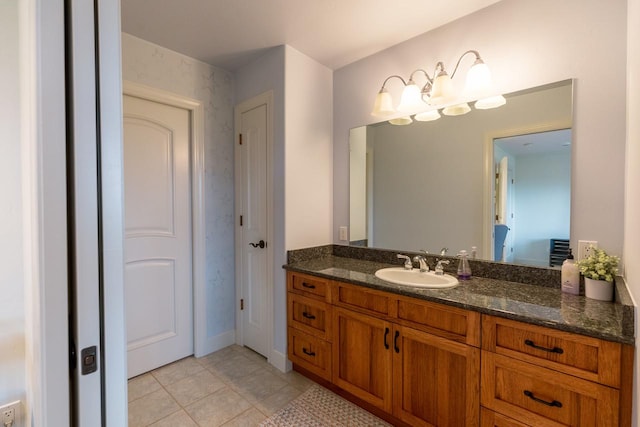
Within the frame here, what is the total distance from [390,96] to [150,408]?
2618 mm

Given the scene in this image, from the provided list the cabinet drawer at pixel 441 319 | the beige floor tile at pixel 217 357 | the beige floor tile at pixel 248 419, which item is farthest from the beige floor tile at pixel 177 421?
the cabinet drawer at pixel 441 319

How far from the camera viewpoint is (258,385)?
83.1 inches

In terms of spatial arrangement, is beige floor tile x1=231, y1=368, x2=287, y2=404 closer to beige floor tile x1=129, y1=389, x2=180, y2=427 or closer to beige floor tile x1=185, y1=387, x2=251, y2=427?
beige floor tile x1=185, y1=387, x2=251, y2=427

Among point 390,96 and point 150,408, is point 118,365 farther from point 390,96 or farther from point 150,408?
point 390,96

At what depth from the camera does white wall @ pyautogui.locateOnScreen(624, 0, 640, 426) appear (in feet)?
3.31

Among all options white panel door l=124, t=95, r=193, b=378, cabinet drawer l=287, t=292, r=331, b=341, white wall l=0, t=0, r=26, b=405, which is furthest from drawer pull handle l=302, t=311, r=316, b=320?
white wall l=0, t=0, r=26, b=405

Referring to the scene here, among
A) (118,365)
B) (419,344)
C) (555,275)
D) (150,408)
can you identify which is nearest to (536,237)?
(555,275)

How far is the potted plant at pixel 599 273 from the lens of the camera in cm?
132

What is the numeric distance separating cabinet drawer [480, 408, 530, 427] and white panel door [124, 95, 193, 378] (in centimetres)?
217

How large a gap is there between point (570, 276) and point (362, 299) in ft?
3.44

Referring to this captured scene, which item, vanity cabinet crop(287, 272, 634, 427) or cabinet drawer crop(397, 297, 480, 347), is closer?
vanity cabinet crop(287, 272, 634, 427)

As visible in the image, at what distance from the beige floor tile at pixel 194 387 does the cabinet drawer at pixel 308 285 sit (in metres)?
0.85

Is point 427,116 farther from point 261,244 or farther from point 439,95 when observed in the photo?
point 261,244

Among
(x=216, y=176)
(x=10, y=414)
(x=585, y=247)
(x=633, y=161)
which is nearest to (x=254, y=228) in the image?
(x=216, y=176)
